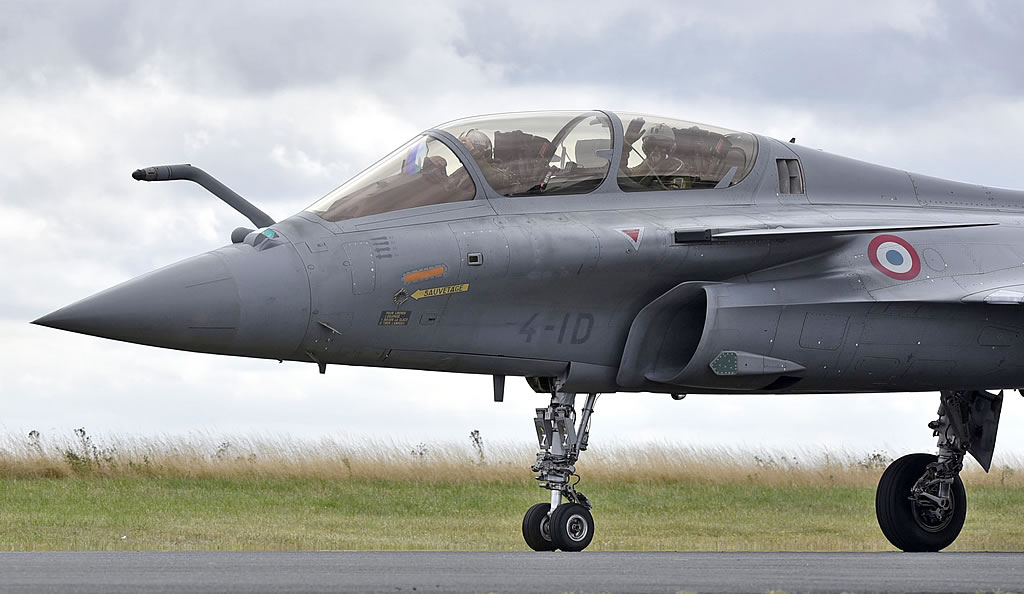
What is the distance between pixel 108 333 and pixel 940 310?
21.1 feet

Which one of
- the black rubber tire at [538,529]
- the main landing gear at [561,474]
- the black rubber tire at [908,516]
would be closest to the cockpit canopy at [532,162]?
the main landing gear at [561,474]

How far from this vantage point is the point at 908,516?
13578 millimetres

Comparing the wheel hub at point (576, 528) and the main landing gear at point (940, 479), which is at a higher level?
the main landing gear at point (940, 479)

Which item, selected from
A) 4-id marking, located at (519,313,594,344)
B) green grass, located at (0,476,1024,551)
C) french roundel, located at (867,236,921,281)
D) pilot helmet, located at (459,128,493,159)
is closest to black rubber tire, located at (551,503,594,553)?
4-id marking, located at (519,313,594,344)

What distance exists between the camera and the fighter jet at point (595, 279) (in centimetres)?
938

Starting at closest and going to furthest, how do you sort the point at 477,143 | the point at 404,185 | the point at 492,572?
the point at 492,572 → the point at 404,185 → the point at 477,143

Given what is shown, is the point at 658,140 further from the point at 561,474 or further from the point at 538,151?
the point at 561,474

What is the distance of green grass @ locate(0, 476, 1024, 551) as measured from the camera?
18891mm

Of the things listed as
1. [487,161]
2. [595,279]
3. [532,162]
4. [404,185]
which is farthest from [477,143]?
[595,279]

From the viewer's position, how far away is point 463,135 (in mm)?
10594

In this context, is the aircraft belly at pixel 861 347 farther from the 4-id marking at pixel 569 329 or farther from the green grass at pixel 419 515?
the green grass at pixel 419 515

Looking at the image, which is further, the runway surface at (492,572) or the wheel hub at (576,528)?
the wheel hub at (576,528)

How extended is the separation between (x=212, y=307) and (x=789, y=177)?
5.21 metres

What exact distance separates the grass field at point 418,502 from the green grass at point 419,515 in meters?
0.04
